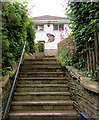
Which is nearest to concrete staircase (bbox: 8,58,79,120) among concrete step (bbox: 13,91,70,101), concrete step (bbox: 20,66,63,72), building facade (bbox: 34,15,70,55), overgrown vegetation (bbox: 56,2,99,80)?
concrete step (bbox: 13,91,70,101)

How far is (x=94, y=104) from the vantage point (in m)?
1.61

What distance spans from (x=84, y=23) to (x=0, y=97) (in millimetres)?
2331

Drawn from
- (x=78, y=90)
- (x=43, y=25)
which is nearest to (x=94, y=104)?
(x=78, y=90)

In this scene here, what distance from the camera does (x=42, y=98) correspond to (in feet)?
8.32

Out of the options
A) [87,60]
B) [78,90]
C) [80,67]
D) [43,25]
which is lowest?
[78,90]

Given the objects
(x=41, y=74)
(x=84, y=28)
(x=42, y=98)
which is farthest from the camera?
(x=41, y=74)

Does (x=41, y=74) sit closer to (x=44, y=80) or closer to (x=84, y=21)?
(x=44, y=80)

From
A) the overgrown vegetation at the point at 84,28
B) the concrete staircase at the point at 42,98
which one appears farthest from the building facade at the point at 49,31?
the overgrown vegetation at the point at 84,28

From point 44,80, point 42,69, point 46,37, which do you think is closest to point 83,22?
point 44,80

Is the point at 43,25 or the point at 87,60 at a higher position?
the point at 43,25

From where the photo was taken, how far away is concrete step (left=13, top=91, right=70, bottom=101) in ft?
8.31

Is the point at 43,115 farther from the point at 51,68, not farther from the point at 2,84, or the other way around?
the point at 51,68

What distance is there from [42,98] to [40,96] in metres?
0.07

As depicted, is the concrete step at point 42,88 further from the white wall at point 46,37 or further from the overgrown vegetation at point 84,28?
the white wall at point 46,37
